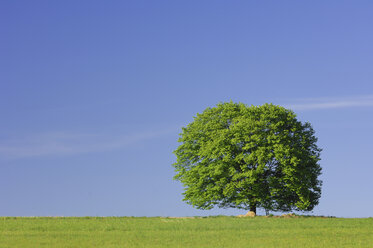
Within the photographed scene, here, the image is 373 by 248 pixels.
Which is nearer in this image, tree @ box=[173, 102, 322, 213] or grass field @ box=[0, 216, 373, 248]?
grass field @ box=[0, 216, 373, 248]

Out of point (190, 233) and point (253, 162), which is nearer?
point (190, 233)

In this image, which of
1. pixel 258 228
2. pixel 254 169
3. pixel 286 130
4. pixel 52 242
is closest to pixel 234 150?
pixel 254 169

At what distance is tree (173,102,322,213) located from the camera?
5234cm

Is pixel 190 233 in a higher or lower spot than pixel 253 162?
lower

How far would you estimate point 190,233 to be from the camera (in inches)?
1457

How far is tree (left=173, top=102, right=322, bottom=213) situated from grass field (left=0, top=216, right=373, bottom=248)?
21.9ft

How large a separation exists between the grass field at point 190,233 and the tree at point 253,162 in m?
6.68

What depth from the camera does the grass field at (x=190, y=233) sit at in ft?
107

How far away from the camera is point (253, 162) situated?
52938mm

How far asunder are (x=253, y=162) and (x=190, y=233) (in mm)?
18251

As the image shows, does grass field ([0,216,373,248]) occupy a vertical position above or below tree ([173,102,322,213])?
below

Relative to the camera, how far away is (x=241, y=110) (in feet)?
187

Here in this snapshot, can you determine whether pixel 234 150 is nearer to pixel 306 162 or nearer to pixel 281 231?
pixel 306 162

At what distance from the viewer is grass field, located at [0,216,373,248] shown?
107 feet
